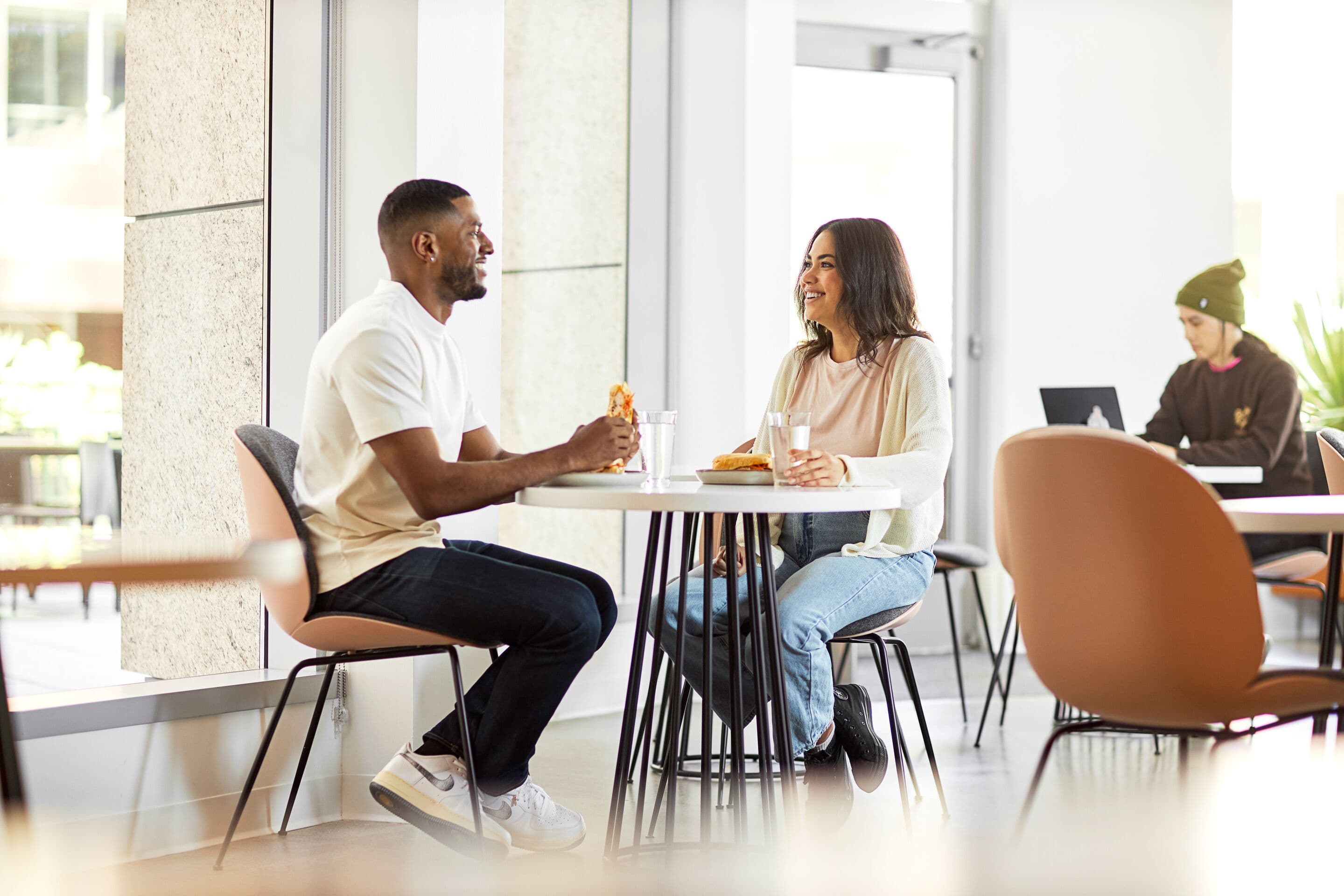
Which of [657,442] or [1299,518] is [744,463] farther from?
[1299,518]

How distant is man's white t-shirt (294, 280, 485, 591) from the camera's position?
221cm

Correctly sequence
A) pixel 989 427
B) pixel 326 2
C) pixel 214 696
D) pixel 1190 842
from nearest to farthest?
1. pixel 1190 842
2. pixel 214 696
3. pixel 326 2
4. pixel 989 427

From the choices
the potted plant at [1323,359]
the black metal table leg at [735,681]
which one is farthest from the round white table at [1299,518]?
the potted plant at [1323,359]

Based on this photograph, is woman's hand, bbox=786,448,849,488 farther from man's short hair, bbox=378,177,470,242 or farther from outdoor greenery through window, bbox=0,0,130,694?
outdoor greenery through window, bbox=0,0,130,694

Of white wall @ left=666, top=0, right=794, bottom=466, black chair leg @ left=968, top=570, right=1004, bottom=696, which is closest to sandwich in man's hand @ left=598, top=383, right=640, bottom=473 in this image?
black chair leg @ left=968, top=570, right=1004, bottom=696

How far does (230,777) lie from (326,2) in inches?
66.2

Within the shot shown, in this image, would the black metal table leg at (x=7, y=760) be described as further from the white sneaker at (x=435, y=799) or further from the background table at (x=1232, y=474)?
the background table at (x=1232, y=474)

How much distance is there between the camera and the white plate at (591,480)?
7.25 feet

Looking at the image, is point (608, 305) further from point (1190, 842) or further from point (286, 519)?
point (1190, 842)

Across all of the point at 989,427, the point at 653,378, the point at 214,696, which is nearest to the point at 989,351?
the point at 989,427

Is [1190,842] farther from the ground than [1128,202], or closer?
closer

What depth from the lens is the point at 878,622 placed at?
2.46 meters

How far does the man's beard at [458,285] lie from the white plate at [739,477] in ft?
2.06

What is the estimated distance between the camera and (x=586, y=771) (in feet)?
10.5
